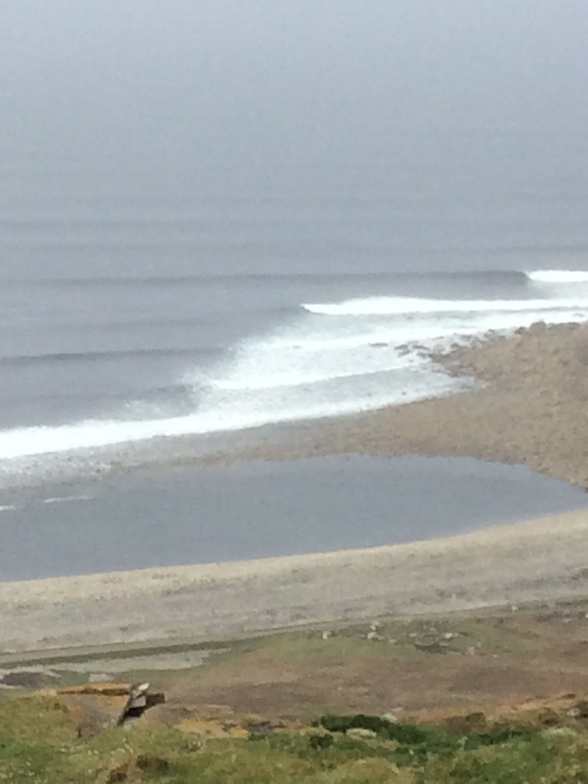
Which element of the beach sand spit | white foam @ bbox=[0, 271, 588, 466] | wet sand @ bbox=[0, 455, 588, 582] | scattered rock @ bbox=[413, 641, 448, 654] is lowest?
scattered rock @ bbox=[413, 641, 448, 654]

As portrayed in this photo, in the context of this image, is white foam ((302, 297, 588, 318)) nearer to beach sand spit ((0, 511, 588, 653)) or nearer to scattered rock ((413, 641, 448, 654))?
beach sand spit ((0, 511, 588, 653))

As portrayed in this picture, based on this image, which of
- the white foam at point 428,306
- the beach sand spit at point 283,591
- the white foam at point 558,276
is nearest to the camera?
the beach sand spit at point 283,591

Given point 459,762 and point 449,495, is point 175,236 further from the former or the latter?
point 459,762

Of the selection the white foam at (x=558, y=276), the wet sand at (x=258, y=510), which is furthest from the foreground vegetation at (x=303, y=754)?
the white foam at (x=558, y=276)

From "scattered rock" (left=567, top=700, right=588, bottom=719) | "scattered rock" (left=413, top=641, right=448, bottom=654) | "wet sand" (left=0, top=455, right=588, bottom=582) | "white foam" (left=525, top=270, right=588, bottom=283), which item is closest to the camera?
"scattered rock" (left=567, top=700, right=588, bottom=719)

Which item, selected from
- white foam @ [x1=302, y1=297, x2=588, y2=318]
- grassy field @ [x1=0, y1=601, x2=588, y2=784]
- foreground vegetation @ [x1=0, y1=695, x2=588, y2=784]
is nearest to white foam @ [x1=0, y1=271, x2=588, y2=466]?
Result: white foam @ [x1=302, y1=297, x2=588, y2=318]

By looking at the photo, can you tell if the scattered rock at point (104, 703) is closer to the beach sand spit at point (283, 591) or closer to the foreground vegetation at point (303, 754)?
the foreground vegetation at point (303, 754)

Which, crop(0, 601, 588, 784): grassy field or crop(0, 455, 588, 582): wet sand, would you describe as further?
crop(0, 455, 588, 582): wet sand
